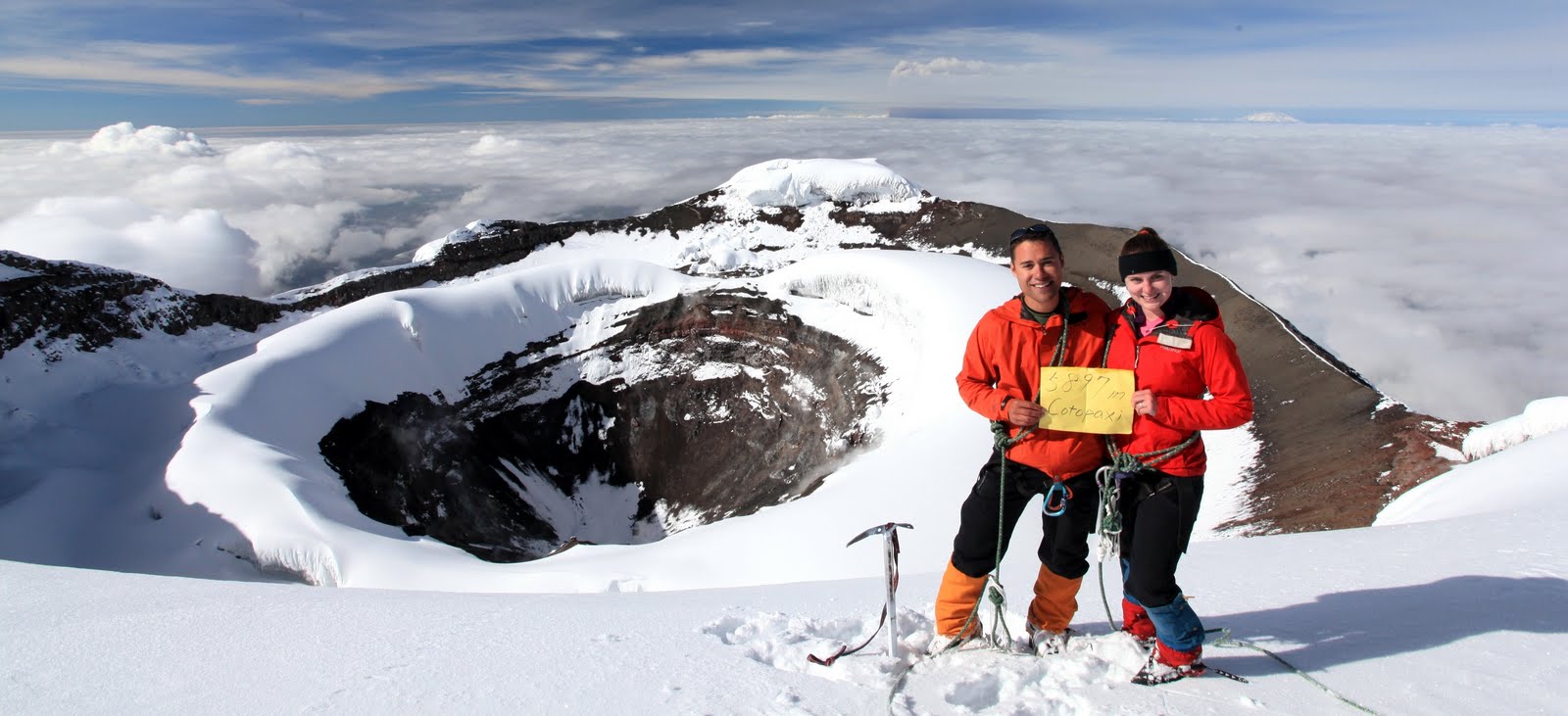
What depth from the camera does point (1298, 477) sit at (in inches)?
762

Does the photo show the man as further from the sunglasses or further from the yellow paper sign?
the yellow paper sign

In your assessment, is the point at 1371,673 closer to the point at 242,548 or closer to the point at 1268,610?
the point at 1268,610

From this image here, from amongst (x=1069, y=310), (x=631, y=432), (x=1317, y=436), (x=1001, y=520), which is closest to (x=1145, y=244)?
(x=1069, y=310)

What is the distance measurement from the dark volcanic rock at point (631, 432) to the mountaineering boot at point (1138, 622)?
2385 cm

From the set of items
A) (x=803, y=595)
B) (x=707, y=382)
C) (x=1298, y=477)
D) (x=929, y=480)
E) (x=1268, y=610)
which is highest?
(x=1268, y=610)

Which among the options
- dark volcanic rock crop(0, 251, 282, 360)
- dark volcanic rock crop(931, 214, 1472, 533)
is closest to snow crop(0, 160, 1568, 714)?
dark volcanic rock crop(0, 251, 282, 360)

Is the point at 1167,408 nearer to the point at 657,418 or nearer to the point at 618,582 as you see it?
the point at 618,582

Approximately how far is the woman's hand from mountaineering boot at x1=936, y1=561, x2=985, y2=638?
5.18 feet

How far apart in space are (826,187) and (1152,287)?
53.9 meters

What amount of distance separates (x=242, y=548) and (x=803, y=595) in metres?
19.4

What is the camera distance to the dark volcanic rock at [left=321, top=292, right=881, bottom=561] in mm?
30469

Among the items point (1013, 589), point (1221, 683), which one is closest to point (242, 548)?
point (1013, 589)

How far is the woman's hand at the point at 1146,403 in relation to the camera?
457cm

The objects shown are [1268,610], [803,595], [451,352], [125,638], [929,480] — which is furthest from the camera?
[451,352]
